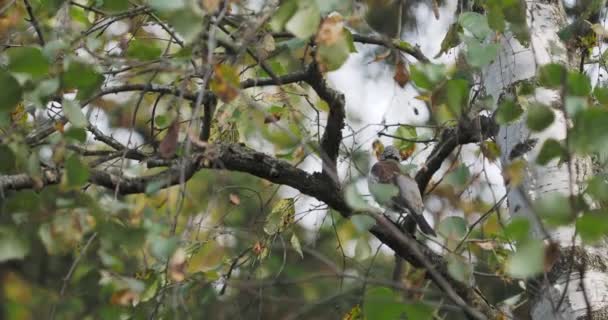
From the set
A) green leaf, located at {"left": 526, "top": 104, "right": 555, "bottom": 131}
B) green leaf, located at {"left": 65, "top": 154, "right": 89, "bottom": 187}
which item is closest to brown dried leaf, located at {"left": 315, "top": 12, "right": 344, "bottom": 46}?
green leaf, located at {"left": 526, "top": 104, "right": 555, "bottom": 131}

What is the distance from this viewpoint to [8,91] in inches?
65.2

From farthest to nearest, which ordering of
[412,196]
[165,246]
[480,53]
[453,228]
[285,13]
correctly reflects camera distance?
[412,196], [453,228], [480,53], [285,13], [165,246]

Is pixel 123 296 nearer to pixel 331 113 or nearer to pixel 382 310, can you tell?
pixel 382 310

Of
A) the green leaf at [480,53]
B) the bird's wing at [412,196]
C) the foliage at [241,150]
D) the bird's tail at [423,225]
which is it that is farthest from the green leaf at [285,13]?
the bird's tail at [423,225]

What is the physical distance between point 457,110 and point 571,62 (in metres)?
0.94

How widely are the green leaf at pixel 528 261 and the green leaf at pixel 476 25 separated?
0.67m

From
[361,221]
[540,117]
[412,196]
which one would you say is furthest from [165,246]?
[412,196]

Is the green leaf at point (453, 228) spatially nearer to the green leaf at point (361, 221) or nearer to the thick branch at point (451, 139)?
the green leaf at point (361, 221)

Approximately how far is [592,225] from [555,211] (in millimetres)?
57

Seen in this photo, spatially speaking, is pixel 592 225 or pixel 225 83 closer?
pixel 592 225

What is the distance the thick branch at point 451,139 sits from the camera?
97.0 inches

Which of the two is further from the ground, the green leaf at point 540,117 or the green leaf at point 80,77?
the green leaf at point 80,77

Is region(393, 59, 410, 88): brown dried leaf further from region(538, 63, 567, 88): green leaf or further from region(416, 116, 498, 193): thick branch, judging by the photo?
region(538, 63, 567, 88): green leaf

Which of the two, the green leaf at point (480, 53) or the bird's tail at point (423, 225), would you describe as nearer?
the green leaf at point (480, 53)
